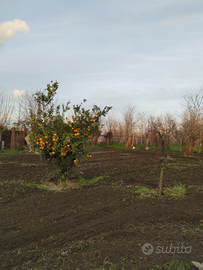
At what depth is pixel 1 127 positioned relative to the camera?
18.0 meters

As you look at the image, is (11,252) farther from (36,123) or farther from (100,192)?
(36,123)

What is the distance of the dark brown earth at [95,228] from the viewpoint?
298 centimetres

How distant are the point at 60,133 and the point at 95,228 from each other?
284 cm

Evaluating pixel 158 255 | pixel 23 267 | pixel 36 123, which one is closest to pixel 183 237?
pixel 158 255

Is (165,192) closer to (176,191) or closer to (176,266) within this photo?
(176,191)

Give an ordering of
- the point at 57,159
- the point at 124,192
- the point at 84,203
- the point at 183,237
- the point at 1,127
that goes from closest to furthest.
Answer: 1. the point at 183,237
2. the point at 84,203
3. the point at 124,192
4. the point at 57,159
5. the point at 1,127

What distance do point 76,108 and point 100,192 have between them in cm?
230

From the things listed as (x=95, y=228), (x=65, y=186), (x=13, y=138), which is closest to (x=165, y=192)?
(x=95, y=228)

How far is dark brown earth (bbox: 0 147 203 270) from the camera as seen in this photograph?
2.98 m

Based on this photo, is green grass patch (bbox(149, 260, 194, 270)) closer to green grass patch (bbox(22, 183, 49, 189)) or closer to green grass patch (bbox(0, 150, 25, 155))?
green grass patch (bbox(22, 183, 49, 189))

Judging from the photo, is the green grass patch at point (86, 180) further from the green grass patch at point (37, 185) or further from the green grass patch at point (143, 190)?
the green grass patch at point (143, 190)

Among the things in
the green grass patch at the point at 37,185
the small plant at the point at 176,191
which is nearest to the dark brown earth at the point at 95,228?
the small plant at the point at 176,191

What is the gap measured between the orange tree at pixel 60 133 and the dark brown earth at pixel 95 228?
→ 92 cm

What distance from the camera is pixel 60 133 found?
605 cm
